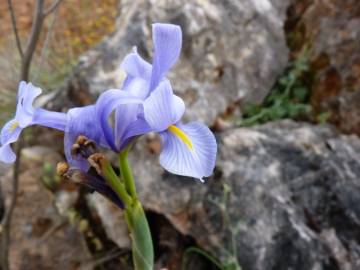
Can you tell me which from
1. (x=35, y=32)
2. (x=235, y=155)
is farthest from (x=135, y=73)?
(x=235, y=155)

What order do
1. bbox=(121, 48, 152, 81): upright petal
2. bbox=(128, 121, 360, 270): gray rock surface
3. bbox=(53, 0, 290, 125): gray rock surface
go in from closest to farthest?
bbox=(121, 48, 152, 81): upright petal < bbox=(128, 121, 360, 270): gray rock surface < bbox=(53, 0, 290, 125): gray rock surface

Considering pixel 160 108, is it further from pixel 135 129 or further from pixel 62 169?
pixel 62 169

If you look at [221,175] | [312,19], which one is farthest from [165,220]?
[312,19]

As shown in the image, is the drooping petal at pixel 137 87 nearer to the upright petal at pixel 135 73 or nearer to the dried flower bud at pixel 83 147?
the upright petal at pixel 135 73

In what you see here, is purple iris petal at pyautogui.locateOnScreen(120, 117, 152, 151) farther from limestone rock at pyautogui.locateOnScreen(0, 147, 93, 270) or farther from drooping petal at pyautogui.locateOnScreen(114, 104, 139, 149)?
limestone rock at pyautogui.locateOnScreen(0, 147, 93, 270)

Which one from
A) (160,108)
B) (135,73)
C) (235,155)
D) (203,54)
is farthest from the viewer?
(203,54)

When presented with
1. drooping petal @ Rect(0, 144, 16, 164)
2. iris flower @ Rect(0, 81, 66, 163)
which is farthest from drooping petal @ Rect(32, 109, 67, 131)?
drooping petal @ Rect(0, 144, 16, 164)
